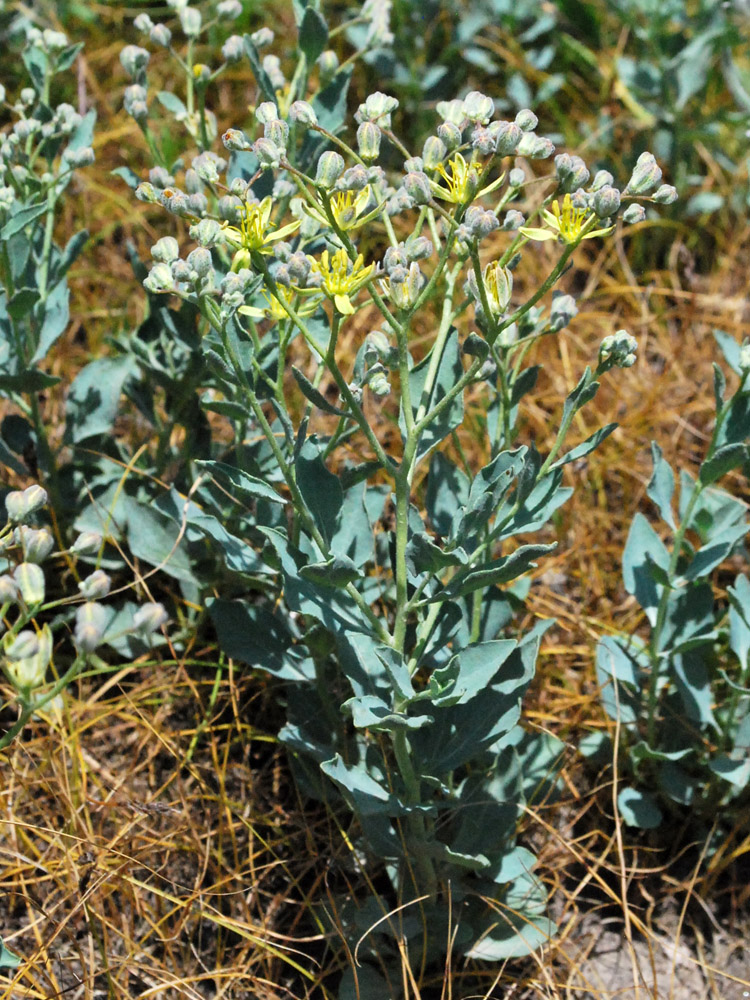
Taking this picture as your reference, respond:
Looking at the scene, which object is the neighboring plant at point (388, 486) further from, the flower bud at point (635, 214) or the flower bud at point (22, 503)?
the flower bud at point (22, 503)

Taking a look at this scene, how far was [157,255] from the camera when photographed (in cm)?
161

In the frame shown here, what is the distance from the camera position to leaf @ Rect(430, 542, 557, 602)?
1514 mm

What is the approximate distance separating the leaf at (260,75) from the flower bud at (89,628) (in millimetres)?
992

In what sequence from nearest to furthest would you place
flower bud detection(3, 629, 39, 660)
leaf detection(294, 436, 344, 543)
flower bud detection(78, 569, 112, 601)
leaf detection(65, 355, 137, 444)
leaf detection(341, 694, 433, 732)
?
flower bud detection(3, 629, 39, 660), flower bud detection(78, 569, 112, 601), leaf detection(341, 694, 433, 732), leaf detection(294, 436, 344, 543), leaf detection(65, 355, 137, 444)

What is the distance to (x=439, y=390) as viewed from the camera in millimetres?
1779

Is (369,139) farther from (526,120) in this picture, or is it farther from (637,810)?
(637,810)

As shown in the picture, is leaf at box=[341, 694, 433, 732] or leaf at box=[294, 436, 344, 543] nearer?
leaf at box=[341, 694, 433, 732]

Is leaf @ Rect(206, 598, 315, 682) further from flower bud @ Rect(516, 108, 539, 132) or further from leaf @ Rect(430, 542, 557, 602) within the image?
flower bud @ Rect(516, 108, 539, 132)

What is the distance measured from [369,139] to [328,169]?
14 centimetres

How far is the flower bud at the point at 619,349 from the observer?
1.60 meters

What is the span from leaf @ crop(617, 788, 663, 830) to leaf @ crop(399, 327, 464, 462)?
0.85m

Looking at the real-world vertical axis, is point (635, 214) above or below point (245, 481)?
above

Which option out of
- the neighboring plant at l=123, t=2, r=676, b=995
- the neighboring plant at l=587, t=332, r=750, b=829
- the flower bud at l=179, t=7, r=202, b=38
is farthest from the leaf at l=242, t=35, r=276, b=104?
the neighboring plant at l=587, t=332, r=750, b=829

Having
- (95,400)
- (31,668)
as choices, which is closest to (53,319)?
(95,400)
